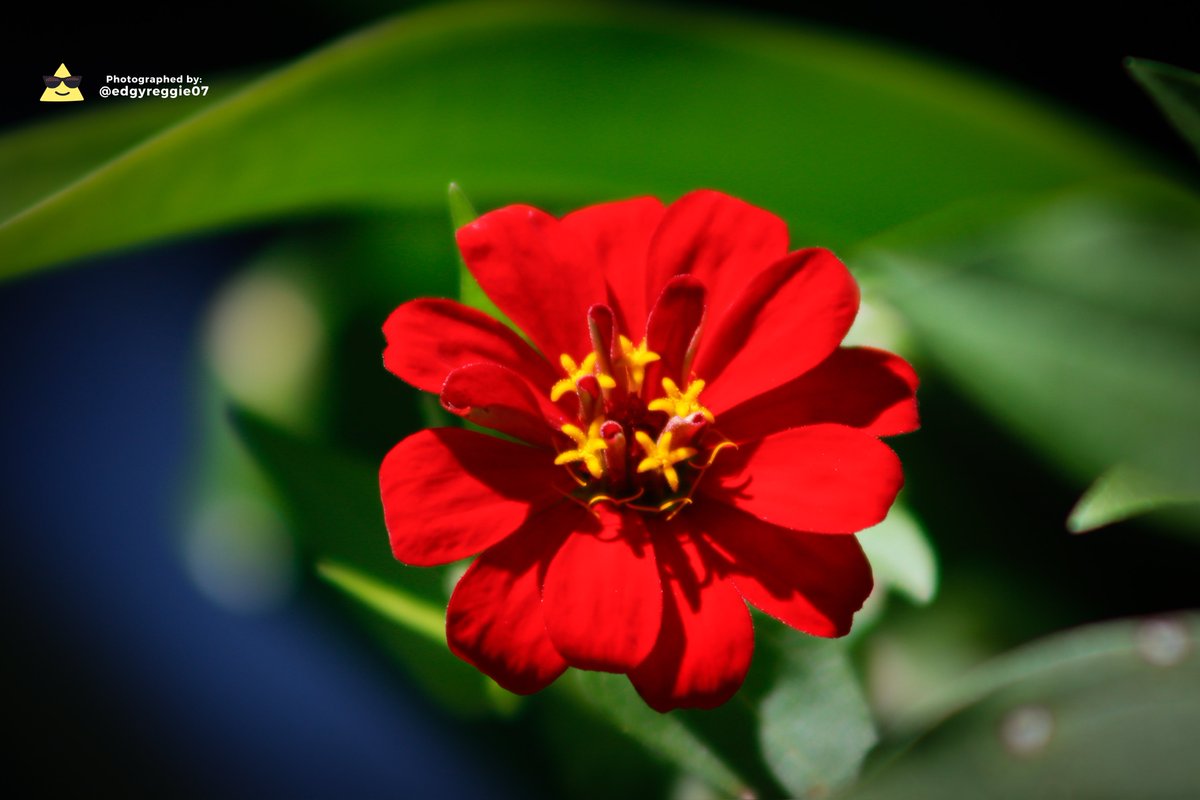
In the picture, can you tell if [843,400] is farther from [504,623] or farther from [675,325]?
[504,623]

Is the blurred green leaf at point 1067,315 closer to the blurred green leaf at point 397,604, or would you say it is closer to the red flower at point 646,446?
the red flower at point 646,446

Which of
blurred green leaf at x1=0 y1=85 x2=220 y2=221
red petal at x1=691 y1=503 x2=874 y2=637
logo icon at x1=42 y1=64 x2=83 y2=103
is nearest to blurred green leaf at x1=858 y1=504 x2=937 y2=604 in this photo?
red petal at x1=691 y1=503 x2=874 y2=637

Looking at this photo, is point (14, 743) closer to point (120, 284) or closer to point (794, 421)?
point (120, 284)

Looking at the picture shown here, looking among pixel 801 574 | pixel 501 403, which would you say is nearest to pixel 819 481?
pixel 801 574

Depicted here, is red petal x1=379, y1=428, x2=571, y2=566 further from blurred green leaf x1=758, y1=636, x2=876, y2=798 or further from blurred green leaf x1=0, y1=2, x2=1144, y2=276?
blurred green leaf x1=0, y1=2, x2=1144, y2=276

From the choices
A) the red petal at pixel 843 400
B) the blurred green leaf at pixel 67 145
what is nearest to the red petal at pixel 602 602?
the red petal at pixel 843 400
